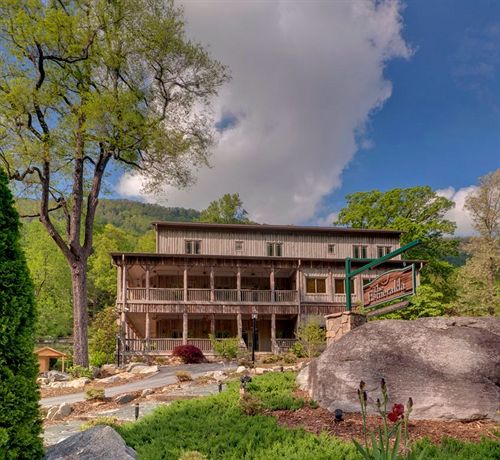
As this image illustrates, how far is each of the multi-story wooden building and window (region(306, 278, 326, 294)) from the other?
0.24 ft

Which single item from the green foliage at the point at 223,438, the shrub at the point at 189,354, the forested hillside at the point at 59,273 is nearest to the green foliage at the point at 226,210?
the forested hillside at the point at 59,273

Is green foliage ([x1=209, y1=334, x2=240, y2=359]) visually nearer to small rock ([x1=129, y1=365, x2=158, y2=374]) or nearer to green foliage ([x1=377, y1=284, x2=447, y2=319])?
small rock ([x1=129, y1=365, x2=158, y2=374])

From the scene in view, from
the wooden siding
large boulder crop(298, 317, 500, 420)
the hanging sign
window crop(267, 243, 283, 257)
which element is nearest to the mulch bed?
large boulder crop(298, 317, 500, 420)

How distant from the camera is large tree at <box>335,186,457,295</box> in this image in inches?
1655

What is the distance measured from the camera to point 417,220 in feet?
143

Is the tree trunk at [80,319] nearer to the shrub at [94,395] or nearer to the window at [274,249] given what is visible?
the shrub at [94,395]

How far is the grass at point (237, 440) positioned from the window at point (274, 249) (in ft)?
84.6

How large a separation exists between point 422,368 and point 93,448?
594 cm

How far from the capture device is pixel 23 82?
20.3 meters

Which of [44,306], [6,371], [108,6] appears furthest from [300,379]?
[44,306]

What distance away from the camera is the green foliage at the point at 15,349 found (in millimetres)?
5789

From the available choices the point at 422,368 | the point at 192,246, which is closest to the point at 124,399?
the point at 422,368

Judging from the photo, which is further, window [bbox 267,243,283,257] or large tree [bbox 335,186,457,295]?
large tree [bbox 335,186,457,295]

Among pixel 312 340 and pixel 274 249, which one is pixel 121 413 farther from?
pixel 274 249
